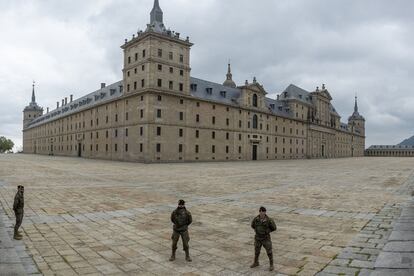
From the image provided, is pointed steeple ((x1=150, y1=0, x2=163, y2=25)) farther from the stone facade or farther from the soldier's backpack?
the stone facade

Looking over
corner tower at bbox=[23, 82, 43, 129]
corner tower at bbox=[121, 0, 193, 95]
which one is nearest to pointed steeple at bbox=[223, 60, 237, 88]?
corner tower at bbox=[121, 0, 193, 95]

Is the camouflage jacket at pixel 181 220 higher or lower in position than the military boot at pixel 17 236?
higher

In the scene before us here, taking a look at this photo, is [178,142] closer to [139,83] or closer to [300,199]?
[139,83]

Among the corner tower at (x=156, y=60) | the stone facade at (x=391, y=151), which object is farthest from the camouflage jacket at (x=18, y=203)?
the stone facade at (x=391, y=151)

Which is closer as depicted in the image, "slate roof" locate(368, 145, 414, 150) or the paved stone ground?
the paved stone ground

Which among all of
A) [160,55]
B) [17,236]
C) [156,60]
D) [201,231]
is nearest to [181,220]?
[201,231]

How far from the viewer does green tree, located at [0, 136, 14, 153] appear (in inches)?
6119

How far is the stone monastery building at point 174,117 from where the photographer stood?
51.8 meters

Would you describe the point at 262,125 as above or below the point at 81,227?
above

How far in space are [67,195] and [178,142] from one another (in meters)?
38.9

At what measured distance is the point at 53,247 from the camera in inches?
305

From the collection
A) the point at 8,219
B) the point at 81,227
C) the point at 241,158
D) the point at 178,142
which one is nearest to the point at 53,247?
the point at 81,227

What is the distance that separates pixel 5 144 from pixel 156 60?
138 meters

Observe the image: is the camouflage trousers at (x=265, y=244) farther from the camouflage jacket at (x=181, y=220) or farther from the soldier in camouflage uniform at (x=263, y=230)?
the camouflage jacket at (x=181, y=220)
